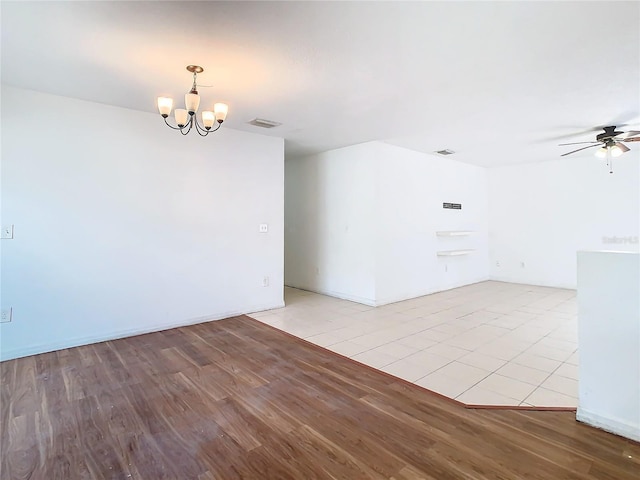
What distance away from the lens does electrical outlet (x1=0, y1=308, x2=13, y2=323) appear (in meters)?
2.94

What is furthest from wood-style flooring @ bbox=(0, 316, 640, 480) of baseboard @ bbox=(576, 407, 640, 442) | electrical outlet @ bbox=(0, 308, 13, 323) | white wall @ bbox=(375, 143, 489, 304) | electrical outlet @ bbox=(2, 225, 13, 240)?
white wall @ bbox=(375, 143, 489, 304)

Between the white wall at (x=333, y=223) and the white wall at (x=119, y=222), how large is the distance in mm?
1320

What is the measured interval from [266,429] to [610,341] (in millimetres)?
2086

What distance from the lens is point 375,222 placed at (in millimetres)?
4852

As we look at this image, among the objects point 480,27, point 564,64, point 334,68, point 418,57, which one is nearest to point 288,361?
point 334,68

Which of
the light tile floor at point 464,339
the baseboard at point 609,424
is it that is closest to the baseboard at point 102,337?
the light tile floor at point 464,339

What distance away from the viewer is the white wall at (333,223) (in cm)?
496

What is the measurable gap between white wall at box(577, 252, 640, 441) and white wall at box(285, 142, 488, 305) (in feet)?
9.86

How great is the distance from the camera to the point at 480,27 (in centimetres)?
202

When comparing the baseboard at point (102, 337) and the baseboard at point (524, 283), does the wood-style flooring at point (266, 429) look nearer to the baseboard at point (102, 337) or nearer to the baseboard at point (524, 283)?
the baseboard at point (102, 337)

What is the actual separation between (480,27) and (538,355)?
9.28 ft

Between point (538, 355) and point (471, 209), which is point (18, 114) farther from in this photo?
point (471, 209)

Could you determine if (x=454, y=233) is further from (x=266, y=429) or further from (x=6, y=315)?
(x=6, y=315)

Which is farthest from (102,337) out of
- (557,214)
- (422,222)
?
(557,214)
